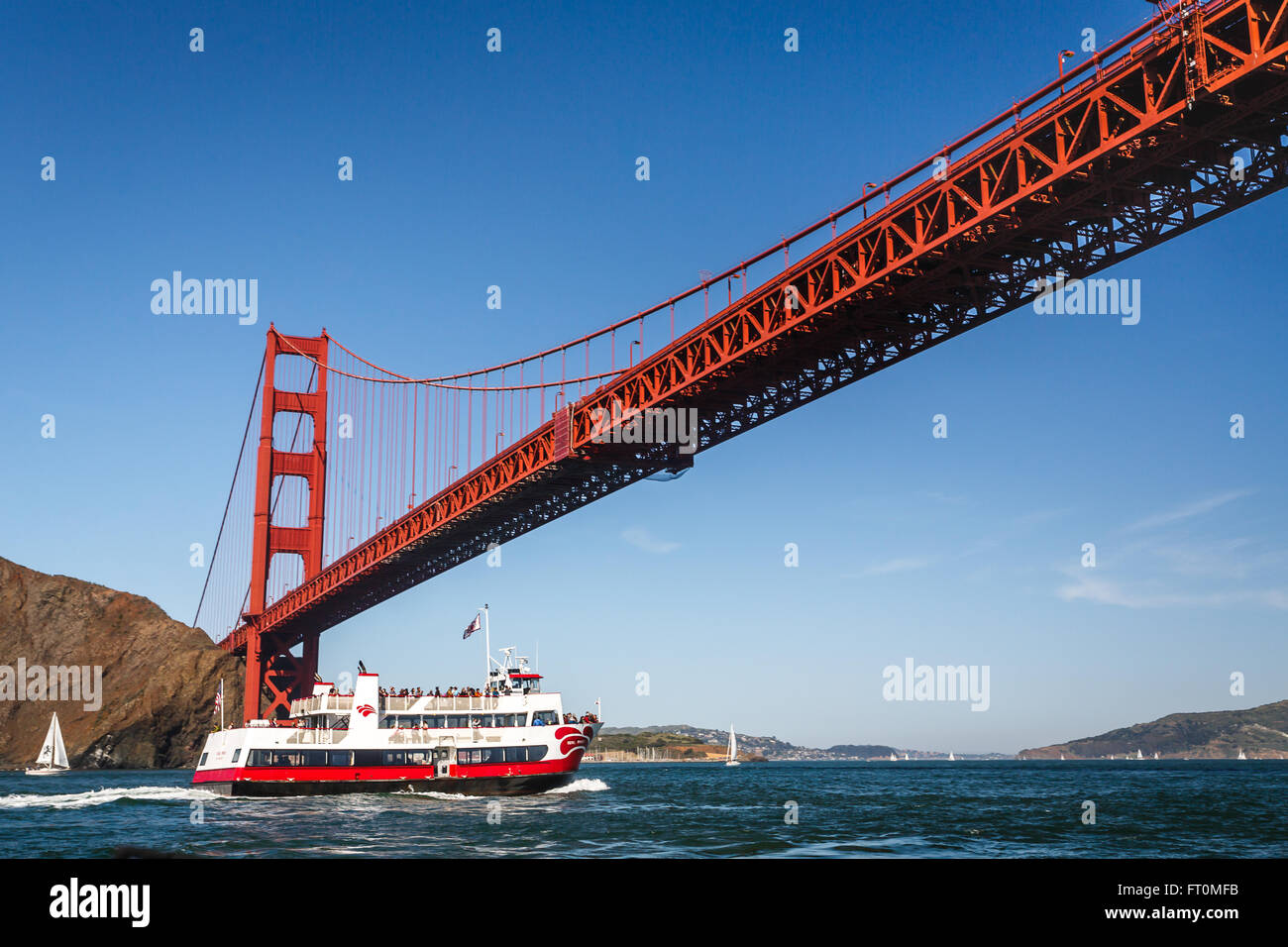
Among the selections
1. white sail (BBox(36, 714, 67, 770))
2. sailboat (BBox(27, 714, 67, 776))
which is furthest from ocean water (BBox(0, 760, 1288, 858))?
white sail (BBox(36, 714, 67, 770))

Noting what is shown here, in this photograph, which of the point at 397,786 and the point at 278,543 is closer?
the point at 397,786

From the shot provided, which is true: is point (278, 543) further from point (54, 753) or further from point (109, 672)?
point (109, 672)

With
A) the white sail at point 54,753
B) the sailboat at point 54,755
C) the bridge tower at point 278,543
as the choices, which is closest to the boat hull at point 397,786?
the bridge tower at point 278,543

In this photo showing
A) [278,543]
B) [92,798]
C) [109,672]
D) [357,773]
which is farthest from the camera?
[109,672]

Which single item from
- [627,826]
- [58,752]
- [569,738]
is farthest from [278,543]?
[627,826]
